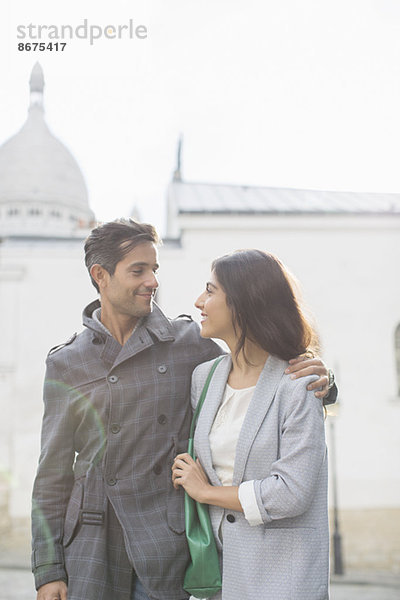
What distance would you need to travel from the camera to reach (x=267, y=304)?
5.36 feet

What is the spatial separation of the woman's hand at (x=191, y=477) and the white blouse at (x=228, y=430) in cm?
5

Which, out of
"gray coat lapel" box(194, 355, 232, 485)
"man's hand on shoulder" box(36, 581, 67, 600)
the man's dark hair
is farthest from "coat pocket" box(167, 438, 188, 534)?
the man's dark hair

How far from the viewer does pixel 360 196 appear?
1189 centimetres

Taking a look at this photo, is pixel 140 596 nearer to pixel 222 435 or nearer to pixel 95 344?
pixel 222 435

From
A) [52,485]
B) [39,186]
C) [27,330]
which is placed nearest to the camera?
[52,485]

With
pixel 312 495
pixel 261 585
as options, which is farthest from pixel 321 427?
pixel 261 585

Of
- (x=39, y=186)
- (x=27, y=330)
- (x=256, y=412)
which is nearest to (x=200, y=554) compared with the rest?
(x=256, y=412)

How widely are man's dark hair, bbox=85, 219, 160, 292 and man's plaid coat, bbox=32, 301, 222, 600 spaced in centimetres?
23

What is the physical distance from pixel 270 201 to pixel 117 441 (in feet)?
32.0

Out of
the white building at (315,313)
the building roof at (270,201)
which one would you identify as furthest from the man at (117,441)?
the building roof at (270,201)

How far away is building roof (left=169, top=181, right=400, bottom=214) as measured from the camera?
994 cm

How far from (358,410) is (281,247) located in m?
3.05

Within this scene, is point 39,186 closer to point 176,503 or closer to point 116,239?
point 116,239

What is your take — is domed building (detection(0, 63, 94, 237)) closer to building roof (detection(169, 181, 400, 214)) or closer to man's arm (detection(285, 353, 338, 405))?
building roof (detection(169, 181, 400, 214))
